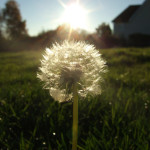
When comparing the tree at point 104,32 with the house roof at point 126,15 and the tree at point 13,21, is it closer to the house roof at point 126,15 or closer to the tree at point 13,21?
the house roof at point 126,15

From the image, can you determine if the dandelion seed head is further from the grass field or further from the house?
the house

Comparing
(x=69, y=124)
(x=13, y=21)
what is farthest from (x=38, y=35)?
(x=69, y=124)

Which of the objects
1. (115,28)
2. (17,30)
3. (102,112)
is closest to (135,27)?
(115,28)

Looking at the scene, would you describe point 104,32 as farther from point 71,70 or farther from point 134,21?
point 71,70

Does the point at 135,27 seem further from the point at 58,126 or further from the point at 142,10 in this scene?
the point at 58,126

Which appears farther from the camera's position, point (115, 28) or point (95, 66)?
point (115, 28)

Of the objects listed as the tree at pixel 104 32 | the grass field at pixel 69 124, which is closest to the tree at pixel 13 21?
the tree at pixel 104 32

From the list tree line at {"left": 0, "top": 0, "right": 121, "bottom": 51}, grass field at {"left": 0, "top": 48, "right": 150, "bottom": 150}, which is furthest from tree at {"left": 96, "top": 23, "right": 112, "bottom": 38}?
grass field at {"left": 0, "top": 48, "right": 150, "bottom": 150}
